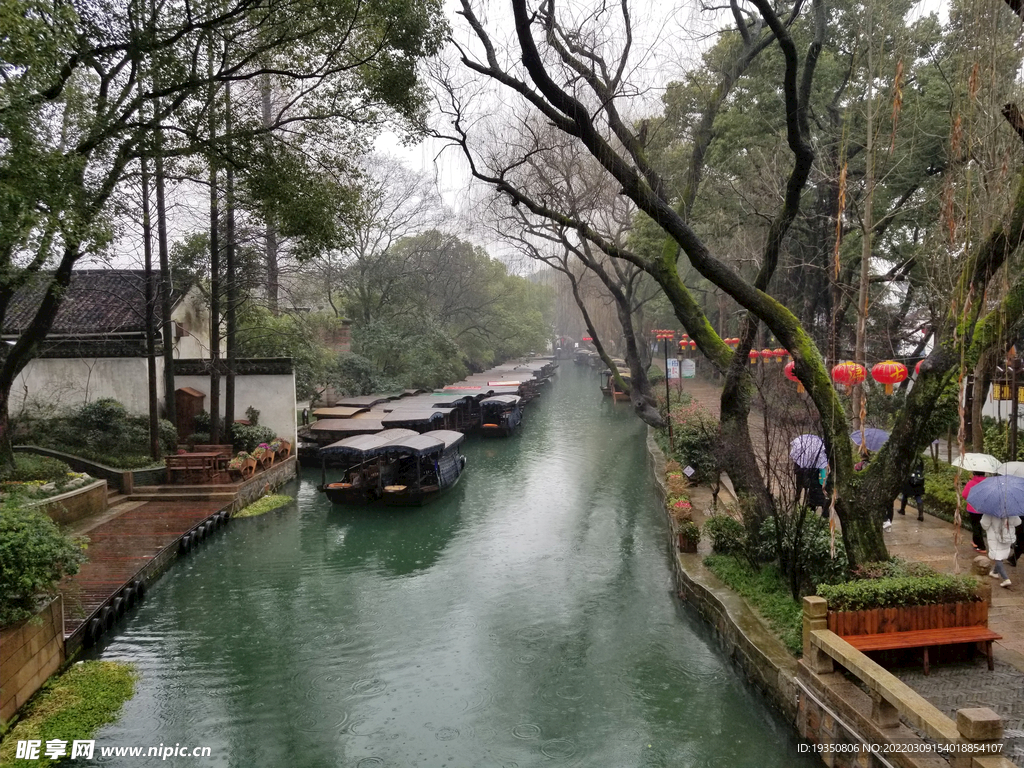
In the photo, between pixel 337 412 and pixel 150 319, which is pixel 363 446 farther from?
pixel 337 412

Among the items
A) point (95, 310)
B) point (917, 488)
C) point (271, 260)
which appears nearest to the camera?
point (917, 488)

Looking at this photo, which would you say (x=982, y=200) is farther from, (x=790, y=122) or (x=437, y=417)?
(x=437, y=417)

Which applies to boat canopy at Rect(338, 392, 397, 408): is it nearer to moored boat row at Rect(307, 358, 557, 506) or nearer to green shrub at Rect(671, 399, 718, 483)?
moored boat row at Rect(307, 358, 557, 506)

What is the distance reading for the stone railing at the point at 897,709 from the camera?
4520mm

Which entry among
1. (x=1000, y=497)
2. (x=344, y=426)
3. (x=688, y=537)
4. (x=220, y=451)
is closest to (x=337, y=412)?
(x=344, y=426)

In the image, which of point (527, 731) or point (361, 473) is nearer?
point (527, 731)

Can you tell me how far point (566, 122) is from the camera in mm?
8188

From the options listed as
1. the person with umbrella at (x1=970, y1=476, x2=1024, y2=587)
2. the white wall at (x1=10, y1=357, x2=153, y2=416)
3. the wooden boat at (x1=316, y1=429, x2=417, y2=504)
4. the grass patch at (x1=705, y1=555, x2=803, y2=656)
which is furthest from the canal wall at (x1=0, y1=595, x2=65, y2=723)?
the white wall at (x1=10, y1=357, x2=153, y2=416)

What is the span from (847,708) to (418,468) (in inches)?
489

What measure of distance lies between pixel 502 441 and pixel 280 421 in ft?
32.1

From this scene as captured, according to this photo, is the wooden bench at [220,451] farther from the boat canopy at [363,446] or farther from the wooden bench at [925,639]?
the wooden bench at [925,639]

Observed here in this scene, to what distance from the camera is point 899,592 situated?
21.9ft

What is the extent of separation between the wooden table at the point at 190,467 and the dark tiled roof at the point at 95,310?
4.27 meters

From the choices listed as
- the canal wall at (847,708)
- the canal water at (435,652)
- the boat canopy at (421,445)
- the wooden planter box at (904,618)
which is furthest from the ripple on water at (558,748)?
the boat canopy at (421,445)
